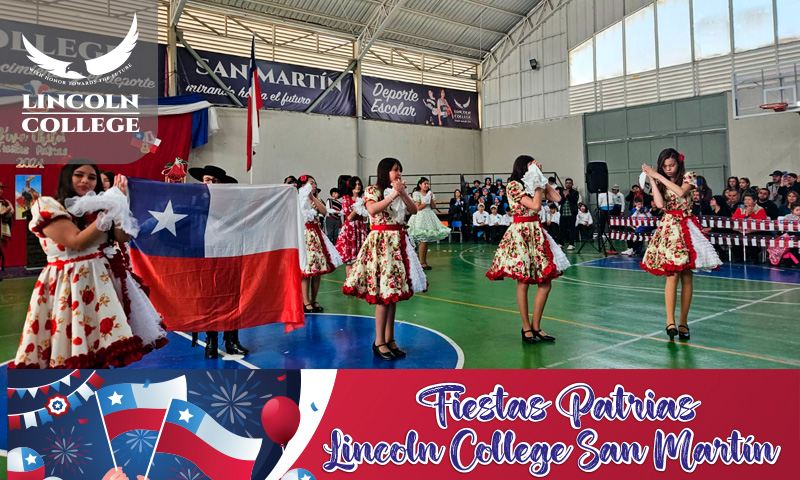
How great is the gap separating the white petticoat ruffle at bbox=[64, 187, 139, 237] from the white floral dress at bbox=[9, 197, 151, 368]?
0.06 m

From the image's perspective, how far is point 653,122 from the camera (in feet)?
54.6

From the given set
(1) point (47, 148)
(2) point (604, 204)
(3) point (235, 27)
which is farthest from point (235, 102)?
(2) point (604, 204)

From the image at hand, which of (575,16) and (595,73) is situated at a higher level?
(575,16)

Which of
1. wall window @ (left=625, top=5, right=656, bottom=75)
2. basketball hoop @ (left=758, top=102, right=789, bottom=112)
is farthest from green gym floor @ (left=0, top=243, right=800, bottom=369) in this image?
wall window @ (left=625, top=5, right=656, bottom=75)

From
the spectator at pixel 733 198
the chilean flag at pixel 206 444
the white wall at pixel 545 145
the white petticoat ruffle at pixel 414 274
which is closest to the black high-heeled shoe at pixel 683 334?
the white petticoat ruffle at pixel 414 274

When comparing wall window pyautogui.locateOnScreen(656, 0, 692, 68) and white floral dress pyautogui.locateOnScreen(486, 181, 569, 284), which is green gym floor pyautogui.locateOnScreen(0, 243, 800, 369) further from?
wall window pyautogui.locateOnScreen(656, 0, 692, 68)

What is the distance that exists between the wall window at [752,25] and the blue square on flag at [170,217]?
635 inches

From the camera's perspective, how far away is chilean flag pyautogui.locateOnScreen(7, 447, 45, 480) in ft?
5.69

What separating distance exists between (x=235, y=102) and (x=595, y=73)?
1215 centimetres

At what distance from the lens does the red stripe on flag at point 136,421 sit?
68.5 inches

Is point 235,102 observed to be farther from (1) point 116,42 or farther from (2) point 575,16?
(2) point 575,16

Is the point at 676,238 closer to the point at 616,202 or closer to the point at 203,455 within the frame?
the point at 203,455

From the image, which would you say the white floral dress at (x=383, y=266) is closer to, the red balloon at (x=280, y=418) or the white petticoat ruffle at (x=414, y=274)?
the white petticoat ruffle at (x=414, y=274)

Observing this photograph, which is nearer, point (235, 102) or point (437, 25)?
point (235, 102)
